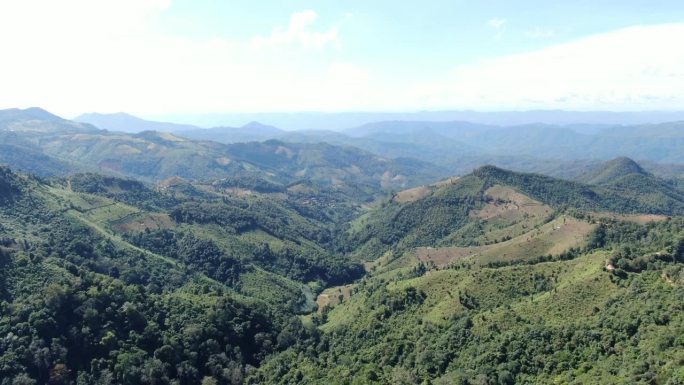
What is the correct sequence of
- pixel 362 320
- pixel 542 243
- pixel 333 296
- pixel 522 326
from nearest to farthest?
pixel 522 326 < pixel 362 320 < pixel 542 243 < pixel 333 296

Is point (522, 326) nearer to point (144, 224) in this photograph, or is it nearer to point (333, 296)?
point (333, 296)

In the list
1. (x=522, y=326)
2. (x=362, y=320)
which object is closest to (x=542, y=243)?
(x=362, y=320)

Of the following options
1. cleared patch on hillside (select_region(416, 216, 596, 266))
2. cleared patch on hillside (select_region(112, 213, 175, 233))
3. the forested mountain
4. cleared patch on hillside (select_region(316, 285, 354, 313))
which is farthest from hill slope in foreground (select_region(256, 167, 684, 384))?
cleared patch on hillside (select_region(112, 213, 175, 233))

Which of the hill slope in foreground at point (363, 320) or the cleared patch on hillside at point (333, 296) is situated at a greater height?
the hill slope in foreground at point (363, 320)

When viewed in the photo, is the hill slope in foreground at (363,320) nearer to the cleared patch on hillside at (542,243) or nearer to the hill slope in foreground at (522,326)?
the hill slope in foreground at (522,326)

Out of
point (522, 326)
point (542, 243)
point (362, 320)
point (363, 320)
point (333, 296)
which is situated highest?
point (522, 326)

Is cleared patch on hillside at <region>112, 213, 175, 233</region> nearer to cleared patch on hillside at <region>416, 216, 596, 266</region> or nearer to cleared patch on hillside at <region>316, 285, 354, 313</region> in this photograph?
cleared patch on hillside at <region>316, 285, 354, 313</region>

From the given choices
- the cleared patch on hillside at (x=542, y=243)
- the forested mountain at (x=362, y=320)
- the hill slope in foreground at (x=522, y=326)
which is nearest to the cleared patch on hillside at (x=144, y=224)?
the forested mountain at (x=362, y=320)

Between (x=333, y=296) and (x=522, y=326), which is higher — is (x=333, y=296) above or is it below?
below

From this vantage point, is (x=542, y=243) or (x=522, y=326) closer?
(x=522, y=326)

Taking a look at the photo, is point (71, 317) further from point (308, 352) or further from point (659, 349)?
point (659, 349)

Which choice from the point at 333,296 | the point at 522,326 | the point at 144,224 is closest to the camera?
the point at 522,326

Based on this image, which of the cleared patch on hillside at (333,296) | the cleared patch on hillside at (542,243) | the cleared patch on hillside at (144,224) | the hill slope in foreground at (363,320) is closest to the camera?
the hill slope in foreground at (363,320)
